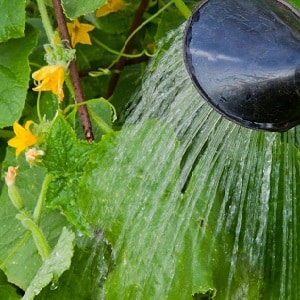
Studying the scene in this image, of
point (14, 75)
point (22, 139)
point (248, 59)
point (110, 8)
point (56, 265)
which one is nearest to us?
point (248, 59)

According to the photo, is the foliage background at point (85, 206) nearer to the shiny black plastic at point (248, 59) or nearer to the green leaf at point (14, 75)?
the green leaf at point (14, 75)

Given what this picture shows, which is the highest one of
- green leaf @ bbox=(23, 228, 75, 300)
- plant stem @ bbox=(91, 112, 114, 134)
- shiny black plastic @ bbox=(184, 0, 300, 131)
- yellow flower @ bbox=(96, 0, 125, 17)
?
shiny black plastic @ bbox=(184, 0, 300, 131)

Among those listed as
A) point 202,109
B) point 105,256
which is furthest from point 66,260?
point 202,109

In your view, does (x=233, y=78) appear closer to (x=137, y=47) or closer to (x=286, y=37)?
(x=286, y=37)

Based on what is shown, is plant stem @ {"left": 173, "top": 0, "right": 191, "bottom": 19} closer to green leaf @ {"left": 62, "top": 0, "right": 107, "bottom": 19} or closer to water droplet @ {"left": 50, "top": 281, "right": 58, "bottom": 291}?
green leaf @ {"left": 62, "top": 0, "right": 107, "bottom": 19}

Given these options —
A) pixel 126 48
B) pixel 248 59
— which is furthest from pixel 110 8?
pixel 248 59

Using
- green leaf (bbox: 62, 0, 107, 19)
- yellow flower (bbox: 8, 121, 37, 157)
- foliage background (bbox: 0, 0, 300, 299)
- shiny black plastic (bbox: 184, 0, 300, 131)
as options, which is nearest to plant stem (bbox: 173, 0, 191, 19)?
foliage background (bbox: 0, 0, 300, 299)

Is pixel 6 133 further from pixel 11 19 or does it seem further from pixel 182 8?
pixel 182 8

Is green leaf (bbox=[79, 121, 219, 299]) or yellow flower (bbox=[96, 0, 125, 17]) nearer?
green leaf (bbox=[79, 121, 219, 299])
